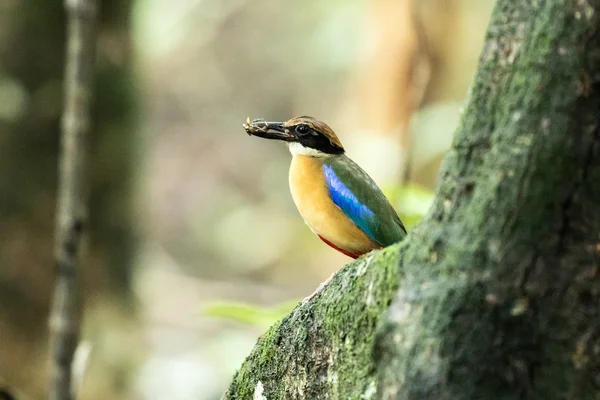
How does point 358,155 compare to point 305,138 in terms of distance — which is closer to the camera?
point 305,138

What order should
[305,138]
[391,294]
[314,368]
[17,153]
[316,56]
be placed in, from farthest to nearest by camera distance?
[316,56] → [17,153] → [305,138] → [314,368] → [391,294]

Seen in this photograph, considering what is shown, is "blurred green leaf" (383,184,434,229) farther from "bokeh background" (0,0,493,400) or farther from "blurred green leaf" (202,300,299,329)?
"blurred green leaf" (202,300,299,329)

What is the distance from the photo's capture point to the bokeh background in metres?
5.17

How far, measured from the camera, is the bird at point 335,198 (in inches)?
143

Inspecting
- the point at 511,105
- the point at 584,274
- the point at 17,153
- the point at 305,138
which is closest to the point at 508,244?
the point at 584,274

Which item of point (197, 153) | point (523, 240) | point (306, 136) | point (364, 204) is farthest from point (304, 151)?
point (197, 153)

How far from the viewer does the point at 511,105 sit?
5.60 feet

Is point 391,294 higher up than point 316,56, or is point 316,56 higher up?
point 316,56

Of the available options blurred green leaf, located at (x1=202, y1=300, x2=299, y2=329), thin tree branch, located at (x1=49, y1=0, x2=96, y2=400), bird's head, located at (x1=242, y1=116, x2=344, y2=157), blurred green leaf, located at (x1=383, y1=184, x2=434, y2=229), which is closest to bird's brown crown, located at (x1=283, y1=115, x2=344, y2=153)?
bird's head, located at (x1=242, y1=116, x2=344, y2=157)

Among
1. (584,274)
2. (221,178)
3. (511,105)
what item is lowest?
(584,274)

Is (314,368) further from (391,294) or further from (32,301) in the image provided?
(32,301)

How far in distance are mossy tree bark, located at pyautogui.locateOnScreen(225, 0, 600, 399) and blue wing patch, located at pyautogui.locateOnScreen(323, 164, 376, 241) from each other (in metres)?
1.84

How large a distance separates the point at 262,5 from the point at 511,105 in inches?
508

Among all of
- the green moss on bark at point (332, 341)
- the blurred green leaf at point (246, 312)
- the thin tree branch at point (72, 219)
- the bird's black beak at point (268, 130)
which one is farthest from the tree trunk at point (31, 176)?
the green moss on bark at point (332, 341)
